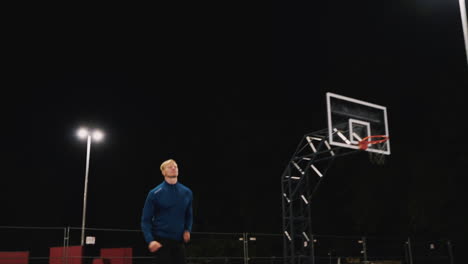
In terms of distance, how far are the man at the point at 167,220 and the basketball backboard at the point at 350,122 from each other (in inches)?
364

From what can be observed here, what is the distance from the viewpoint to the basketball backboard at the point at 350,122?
13539 mm

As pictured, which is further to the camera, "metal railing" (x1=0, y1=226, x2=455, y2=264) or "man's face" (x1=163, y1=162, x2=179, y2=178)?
"metal railing" (x1=0, y1=226, x2=455, y2=264)

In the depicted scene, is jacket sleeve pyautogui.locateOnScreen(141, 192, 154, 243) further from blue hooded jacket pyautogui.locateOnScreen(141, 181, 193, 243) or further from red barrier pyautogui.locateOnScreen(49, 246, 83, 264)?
red barrier pyautogui.locateOnScreen(49, 246, 83, 264)

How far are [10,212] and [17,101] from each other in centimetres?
763

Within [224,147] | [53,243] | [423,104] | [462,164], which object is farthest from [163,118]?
[462,164]

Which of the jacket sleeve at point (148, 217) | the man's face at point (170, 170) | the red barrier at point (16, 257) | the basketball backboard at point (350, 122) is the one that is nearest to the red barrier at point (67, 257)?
the red barrier at point (16, 257)

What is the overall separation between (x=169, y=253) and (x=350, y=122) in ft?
32.5

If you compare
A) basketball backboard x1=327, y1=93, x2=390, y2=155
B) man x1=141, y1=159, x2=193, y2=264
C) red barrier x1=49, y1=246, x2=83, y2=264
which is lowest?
red barrier x1=49, y1=246, x2=83, y2=264

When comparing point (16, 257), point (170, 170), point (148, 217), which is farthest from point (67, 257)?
point (170, 170)

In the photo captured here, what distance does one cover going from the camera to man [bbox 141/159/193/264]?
4453mm

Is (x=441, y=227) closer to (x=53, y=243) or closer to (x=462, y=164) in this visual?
(x=462, y=164)

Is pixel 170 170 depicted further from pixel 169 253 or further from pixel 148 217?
pixel 169 253

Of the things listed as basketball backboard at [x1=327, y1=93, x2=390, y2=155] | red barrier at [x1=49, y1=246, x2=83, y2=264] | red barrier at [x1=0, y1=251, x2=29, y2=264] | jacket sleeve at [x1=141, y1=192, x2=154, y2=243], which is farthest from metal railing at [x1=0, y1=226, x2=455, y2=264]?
jacket sleeve at [x1=141, y1=192, x2=154, y2=243]

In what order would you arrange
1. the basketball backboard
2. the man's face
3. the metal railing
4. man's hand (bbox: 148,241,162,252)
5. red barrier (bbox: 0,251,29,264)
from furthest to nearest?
the metal railing
the basketball backboard
red barrier (bbox: 0,251,29,264)
the man's face
man's hand (bbox: 148,241,162,252)
